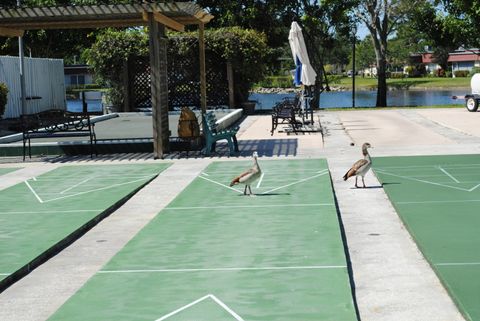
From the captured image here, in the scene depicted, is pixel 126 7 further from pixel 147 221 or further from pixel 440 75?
pixel 440 75

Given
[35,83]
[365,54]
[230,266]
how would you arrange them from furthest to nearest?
[365,54]
[35,83]
[230,266]

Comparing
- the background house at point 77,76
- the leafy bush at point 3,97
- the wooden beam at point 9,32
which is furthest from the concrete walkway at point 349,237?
the background house at point 77,76

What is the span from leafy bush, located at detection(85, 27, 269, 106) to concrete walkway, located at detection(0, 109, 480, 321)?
13.0 m

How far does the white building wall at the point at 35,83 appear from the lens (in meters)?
32.2

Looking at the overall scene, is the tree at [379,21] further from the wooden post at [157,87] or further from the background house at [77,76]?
the background house at [77,76]

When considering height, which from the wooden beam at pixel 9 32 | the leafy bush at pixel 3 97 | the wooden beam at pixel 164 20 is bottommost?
the leafy bush at pixel 3 97

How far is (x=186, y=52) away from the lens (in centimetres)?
3459

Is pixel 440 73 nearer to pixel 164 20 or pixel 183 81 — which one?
pixel 183 81

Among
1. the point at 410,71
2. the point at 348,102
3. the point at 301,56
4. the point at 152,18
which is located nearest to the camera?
the point at 152,18

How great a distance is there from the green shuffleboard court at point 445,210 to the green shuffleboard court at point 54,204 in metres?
4.25

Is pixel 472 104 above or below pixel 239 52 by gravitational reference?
below

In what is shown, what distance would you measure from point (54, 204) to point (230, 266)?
16.1ft

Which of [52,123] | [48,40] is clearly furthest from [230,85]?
[48,40]

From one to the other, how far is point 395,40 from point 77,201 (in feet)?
386
